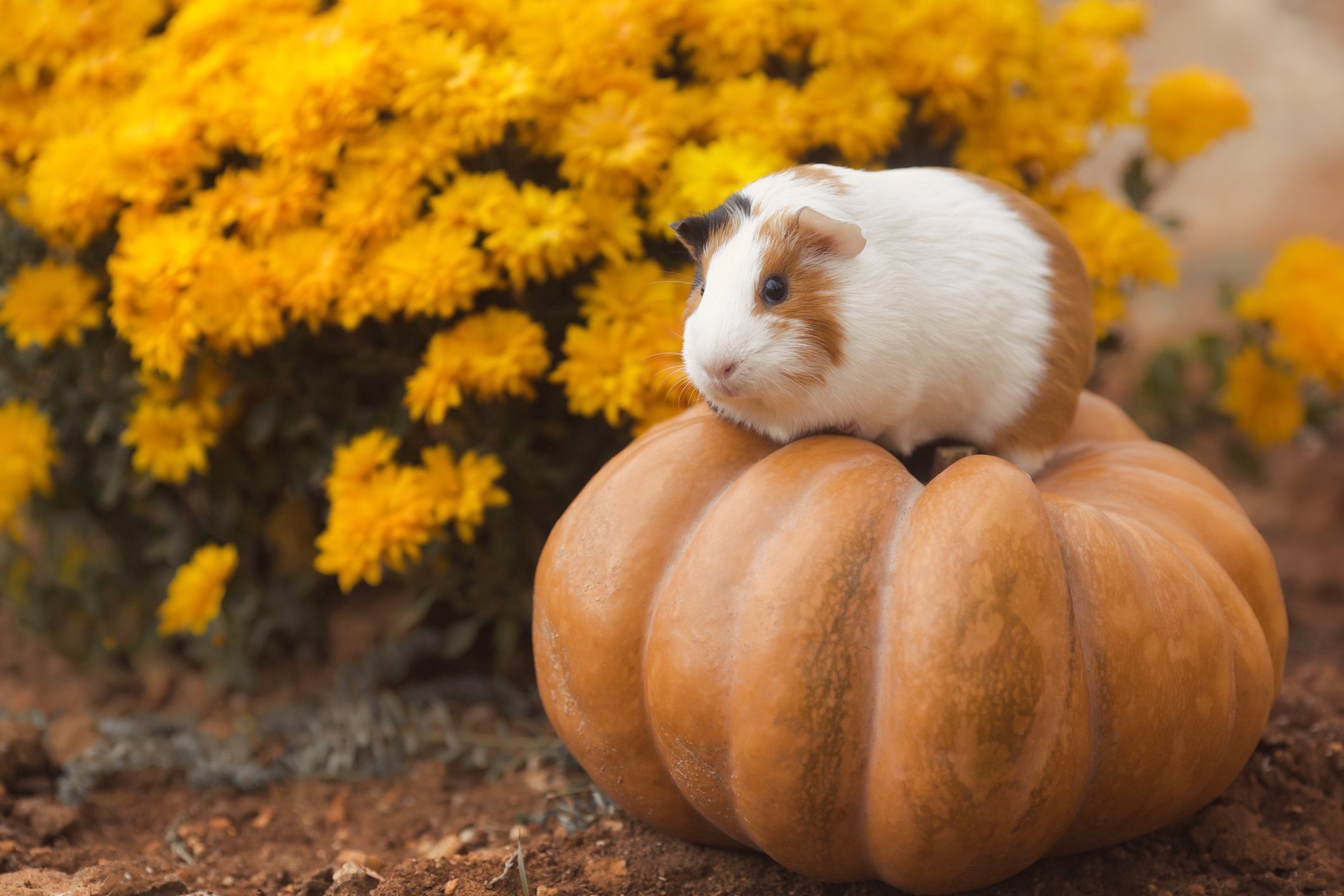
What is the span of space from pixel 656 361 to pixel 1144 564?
107 centimetres

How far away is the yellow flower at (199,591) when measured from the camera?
2629mm

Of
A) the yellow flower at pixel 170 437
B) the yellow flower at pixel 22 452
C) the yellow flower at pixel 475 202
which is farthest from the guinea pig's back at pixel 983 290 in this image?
the yellow flower at pixel 22 452

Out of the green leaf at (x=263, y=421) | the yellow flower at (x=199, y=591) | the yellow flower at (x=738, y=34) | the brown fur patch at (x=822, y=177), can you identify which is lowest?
the yellow flower at (x=199, y=591)

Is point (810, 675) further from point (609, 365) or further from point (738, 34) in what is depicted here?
point (738, 34)


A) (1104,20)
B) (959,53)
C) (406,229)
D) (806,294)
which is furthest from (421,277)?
(1104,20)

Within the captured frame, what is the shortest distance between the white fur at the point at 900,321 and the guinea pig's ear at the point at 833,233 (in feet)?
0.09

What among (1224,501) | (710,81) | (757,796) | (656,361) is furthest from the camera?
(710,81)

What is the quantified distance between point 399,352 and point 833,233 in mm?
1280

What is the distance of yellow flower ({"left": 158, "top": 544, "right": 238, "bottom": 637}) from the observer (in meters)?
2.63

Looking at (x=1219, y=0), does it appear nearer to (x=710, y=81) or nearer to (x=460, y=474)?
(x=710, y=81)

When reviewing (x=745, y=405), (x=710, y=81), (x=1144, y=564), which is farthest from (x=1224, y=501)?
(x=710, y=81)

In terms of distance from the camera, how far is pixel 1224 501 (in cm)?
197

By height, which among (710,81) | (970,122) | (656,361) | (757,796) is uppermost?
(710,81)

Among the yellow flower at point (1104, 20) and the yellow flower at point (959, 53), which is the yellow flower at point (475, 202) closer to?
the yellow flower at point (959, 53)
